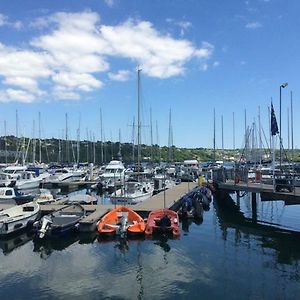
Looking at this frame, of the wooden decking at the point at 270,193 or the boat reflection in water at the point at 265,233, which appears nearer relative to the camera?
the boat reflection in water at the point at 265,233

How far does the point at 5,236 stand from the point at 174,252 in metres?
10.7

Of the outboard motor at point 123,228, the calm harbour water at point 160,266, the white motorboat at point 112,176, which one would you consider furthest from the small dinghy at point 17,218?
the white motorboat at point 112,176

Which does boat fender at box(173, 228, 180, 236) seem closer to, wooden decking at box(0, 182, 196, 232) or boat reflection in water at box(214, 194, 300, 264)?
boat reflection in water at box(214, 194, 300, 264)

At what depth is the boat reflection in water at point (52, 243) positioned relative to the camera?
2367 centimetres

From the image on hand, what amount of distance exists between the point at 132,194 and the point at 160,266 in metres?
19.1

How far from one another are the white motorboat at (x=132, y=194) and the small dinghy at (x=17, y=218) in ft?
26.3

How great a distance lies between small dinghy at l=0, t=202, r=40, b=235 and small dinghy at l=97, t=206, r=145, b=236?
16.9 feet

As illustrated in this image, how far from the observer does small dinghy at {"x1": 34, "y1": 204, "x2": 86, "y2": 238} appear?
26.2 m

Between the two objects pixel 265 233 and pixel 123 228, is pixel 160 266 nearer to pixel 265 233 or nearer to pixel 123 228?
pixel 123 228

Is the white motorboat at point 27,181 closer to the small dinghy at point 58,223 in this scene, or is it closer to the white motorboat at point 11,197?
the white motorboat at point 11,197

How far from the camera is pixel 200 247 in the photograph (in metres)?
24.5

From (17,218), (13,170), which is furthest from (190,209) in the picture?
(13,170)

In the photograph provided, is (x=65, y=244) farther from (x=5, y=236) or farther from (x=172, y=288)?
(x=172, y=288)

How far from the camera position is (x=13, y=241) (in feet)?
84.7
